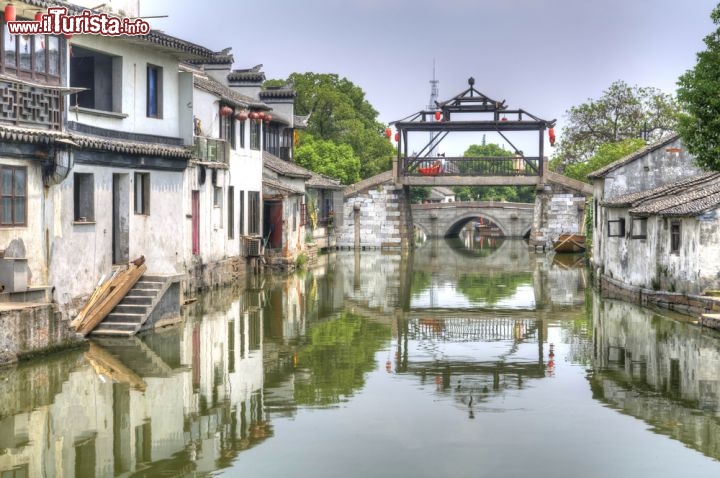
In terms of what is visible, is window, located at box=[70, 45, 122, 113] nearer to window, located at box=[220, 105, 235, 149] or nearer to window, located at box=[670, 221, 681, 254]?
window, located at box=[220, 105, 235, 149]

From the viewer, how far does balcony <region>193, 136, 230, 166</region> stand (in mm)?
27812

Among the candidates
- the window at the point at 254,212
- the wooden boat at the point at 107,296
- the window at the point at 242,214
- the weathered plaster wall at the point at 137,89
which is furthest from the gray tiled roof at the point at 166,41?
the window at the point at 254,212

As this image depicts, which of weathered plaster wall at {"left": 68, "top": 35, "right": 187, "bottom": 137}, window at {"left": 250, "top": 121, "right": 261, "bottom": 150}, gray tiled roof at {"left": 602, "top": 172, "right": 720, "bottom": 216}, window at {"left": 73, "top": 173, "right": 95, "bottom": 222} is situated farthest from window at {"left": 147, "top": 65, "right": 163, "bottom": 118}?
gray tiled roof at {"left": 602, "top": 172, "right": 720, "bottom": 216}

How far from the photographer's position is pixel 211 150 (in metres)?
29.3

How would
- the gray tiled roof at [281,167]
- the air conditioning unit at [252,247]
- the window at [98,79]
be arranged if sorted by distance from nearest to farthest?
the window at [98,79]
the air conditioning unit at [252,247]
the gray tiled roof at [281,167]

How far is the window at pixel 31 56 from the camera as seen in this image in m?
18.2

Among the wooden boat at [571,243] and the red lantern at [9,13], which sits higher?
the red lantern at [9,13]

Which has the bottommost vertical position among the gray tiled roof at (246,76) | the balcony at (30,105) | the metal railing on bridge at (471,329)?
the metal railing on bridge at (471,329)

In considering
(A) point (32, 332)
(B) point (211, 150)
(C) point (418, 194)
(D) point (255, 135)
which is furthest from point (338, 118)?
(A) point (32, 332)

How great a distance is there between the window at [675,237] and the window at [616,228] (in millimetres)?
4077

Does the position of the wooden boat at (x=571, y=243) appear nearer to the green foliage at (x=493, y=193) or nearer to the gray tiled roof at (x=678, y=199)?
A: the gray tiled roof at (x=678, y=199)

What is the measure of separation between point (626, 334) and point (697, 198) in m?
5.21

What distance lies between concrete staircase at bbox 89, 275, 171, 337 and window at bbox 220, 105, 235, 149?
1064 cm

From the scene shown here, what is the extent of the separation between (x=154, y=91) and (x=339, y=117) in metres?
42.7
